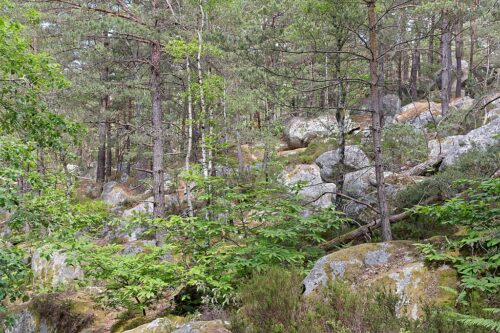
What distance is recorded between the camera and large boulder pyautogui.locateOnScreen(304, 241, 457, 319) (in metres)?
4.20

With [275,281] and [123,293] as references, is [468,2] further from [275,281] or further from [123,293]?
[123,293]

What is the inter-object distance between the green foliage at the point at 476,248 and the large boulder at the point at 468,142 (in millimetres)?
2820

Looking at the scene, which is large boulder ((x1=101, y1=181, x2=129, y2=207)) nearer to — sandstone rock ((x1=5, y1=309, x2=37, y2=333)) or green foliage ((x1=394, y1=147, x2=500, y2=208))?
sandstone rock ((x1=5, y1=309, x2=37, y2=333))

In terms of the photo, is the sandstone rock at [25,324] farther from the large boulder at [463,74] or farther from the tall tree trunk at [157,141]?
the large boulder at [463,74]

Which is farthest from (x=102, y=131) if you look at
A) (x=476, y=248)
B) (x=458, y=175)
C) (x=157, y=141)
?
(x=476, y=248)

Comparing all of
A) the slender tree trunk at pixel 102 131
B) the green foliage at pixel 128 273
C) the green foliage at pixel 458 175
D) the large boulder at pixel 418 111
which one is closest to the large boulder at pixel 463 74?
the large boulder at pixel 418 111

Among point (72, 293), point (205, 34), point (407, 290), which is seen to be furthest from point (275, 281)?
point (205, 34)

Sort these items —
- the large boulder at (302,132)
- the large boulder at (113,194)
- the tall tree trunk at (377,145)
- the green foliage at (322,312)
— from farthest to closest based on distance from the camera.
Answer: the large boulder at (302,132)
the large boulder at (113,194)
the tall tree trunk at (377,145)
the green foliage at (322,312)

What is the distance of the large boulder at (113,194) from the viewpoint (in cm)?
1951

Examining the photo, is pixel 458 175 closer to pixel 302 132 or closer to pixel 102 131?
pixel 302 132

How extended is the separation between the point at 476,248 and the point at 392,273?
1144 mm

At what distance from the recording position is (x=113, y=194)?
66.1 ft

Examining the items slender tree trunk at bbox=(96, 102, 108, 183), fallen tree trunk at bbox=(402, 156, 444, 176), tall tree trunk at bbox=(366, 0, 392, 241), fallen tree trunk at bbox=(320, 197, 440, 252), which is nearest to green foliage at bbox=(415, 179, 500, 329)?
tall tree trunk at bbox=(366, 0, 392, 241)

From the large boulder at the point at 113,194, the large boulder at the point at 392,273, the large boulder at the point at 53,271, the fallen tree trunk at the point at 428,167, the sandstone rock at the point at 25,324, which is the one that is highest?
the fallen tree trunk at the point at 428,167
